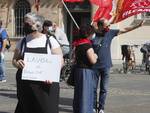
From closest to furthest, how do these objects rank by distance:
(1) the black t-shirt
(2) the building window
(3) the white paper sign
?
(3) the white paper sign < (1) the black t-shirt < (2) the building window

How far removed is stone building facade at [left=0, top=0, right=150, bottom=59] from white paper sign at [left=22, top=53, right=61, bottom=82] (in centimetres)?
2296

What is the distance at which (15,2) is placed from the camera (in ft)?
108

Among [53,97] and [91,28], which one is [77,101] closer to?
[91,28]

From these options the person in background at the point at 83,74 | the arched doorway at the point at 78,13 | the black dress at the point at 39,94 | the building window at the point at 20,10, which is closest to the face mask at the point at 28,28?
the black dress at the point at 39,94

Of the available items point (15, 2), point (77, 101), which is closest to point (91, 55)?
point (77, 101)

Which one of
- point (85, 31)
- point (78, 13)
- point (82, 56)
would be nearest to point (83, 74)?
point (82, 56)

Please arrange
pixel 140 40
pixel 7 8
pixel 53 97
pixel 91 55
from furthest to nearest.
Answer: pixel 7 8, pixel 140 40, pixel 91 55, pixel 53 97

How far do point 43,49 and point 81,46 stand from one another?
2378 mm

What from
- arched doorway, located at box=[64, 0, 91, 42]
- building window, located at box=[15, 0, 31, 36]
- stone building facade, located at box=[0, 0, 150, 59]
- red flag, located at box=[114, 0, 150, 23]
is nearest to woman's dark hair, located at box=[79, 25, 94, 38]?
red flag, located at box=[114, 0, 150, 23]

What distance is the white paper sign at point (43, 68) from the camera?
24.1ft

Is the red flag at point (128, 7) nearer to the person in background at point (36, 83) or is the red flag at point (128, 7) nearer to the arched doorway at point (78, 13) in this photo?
the person in background at point (36, 83)

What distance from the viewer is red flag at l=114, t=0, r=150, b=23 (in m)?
13.6

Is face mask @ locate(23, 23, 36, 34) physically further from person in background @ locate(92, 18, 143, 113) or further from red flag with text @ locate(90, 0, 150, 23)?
red flag with text @ locate(90, 0, 150, 23)

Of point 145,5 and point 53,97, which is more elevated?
point 145,5
